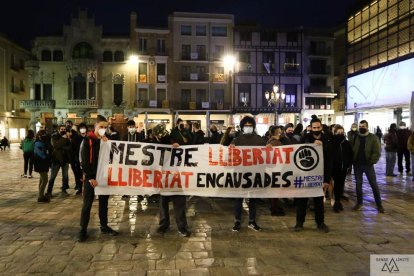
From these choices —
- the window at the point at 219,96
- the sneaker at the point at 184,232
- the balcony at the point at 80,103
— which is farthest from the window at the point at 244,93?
the sneaker at the point at 184,232

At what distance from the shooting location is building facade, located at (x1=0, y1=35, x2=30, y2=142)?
46.8 m

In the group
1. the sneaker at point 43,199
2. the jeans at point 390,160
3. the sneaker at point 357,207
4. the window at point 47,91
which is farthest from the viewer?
the window at point 47,91

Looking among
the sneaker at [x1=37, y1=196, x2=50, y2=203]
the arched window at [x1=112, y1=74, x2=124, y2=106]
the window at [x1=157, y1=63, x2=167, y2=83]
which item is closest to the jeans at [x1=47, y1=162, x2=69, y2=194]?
the sneaker at [x1=37, y1=196, x2=50, y2=203]

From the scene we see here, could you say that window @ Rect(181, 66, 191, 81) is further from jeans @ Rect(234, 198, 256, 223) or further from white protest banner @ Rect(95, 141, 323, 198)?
jeans @ Rect(234, 198, 256, 223)

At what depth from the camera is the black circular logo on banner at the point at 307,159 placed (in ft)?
24.2

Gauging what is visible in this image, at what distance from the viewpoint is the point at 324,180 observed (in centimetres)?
732

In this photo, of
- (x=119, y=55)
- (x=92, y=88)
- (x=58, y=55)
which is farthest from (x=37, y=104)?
(x=119, y=55)

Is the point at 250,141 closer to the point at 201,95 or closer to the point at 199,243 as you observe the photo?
the point at 199,243

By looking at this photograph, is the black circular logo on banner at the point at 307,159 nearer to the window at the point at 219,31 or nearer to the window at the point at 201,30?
the window at the point at 201,30

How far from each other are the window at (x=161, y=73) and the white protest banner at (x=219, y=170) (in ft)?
133

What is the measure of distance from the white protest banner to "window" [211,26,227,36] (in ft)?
138

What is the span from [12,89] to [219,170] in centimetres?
4927

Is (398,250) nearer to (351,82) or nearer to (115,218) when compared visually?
(115,218)


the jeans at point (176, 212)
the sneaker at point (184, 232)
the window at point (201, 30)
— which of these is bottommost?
the sneaker at point (184, 232)
